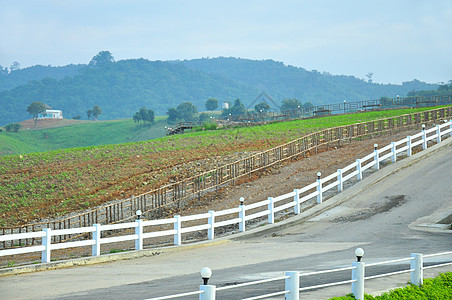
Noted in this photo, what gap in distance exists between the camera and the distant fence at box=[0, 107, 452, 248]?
31641 millimetres

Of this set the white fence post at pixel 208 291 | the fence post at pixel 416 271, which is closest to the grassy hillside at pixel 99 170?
the fence post at pixel 416 271

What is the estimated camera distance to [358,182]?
30266 mm

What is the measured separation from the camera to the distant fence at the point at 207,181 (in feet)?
104

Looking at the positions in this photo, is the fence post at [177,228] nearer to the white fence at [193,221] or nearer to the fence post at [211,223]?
the white fence at [193,221]

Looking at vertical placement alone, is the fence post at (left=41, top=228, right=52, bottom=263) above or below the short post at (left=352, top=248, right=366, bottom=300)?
below

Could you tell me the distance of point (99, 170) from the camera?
1967 inches

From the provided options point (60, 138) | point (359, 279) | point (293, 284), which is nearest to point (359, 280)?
point (359, 279)

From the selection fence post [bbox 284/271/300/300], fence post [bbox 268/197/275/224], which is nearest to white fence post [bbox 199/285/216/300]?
fence post [bbox 284/271/300/300]

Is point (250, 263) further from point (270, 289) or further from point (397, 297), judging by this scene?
point (397, 297)

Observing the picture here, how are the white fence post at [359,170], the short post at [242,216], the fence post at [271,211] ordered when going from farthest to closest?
the white fence post at [359,170] < the fence post at [271,211] < the short post at [242,216]

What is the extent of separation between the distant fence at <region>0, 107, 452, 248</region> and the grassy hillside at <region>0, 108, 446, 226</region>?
11.5 ft

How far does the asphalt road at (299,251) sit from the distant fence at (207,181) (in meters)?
8.82

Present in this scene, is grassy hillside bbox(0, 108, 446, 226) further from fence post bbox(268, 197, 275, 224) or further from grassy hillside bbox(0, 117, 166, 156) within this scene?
grassy hillside bbox(0, 117, 166, 156)

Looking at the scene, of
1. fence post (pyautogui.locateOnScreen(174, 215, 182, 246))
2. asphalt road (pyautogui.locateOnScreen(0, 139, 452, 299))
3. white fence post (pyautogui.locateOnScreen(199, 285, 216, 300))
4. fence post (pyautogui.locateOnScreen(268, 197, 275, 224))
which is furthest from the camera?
fence post (pyautogui.locateOnScreen(268, 197, 275, 224))
